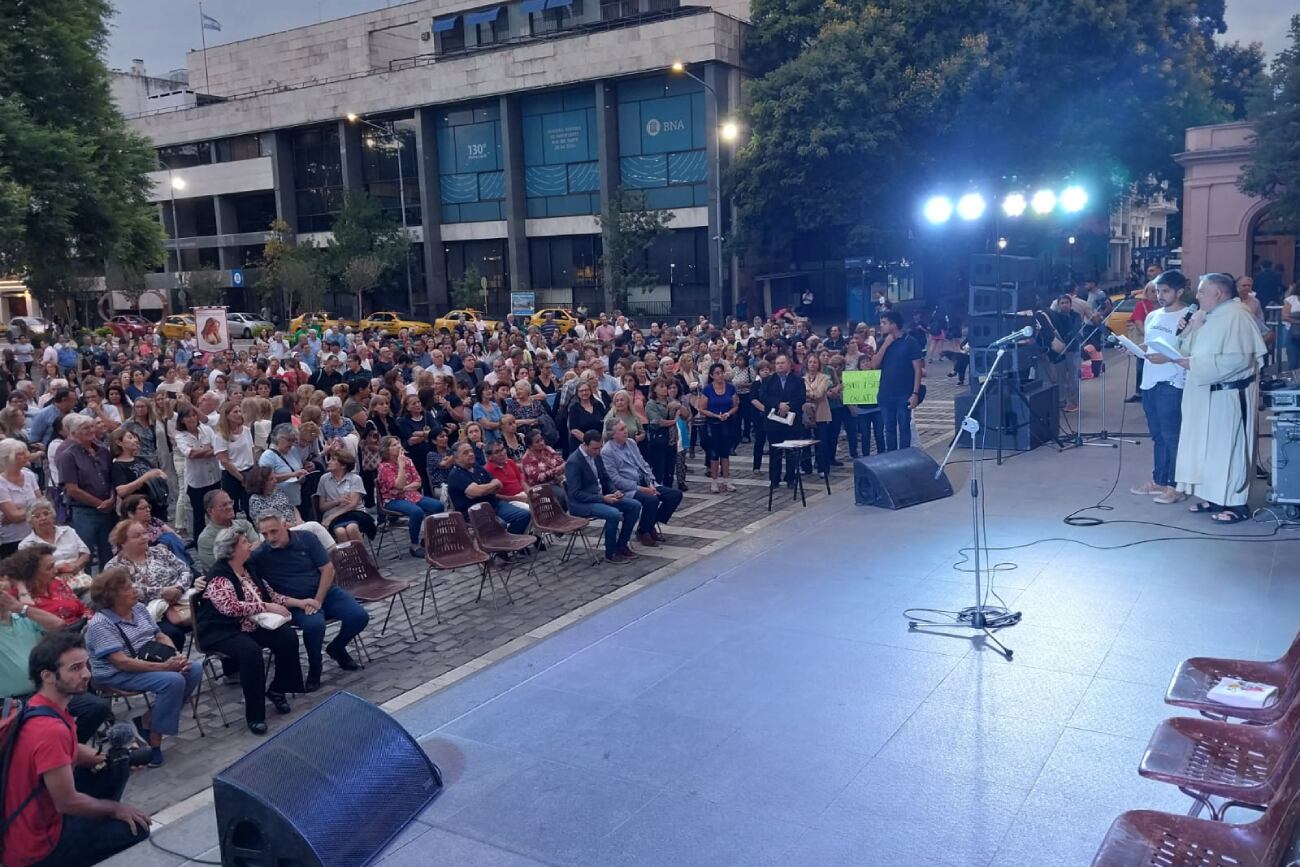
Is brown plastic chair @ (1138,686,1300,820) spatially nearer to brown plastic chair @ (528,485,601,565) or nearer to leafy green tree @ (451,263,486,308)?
brown plastic chair @ (528,485,601,565)

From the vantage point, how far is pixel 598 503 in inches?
389

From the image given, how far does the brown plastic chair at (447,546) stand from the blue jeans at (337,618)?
1124mm

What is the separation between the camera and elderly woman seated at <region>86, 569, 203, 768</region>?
596cm

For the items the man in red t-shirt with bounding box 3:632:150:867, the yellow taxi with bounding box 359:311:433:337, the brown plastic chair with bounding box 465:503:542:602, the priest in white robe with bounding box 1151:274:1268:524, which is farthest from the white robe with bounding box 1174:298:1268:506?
the yellow taxi with bounding box 359:311:433:337

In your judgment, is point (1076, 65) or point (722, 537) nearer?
point (722, 537)

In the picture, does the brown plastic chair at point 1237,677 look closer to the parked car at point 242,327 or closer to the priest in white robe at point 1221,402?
the priest in white robe at point 1221,402

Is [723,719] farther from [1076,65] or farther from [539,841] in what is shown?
[1076,65]

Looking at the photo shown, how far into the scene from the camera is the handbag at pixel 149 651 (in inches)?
239

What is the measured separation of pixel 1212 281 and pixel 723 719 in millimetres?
6472

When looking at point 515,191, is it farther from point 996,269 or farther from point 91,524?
point 91,524

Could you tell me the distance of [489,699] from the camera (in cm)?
648

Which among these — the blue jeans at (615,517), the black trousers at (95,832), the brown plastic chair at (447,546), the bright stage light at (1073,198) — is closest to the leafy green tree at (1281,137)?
the bright stage light at (1073,198)

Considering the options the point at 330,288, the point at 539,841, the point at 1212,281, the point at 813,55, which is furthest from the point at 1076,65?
the point at 330,288

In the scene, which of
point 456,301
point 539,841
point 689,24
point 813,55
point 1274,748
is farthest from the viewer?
point 456,301
